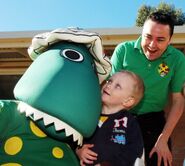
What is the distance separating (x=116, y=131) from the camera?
2176 millimetres

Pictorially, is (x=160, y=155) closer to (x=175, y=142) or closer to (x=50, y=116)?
(x=50, y=116)

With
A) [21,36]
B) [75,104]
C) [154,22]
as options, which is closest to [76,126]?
[75,104]

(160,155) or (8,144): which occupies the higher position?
(8,144)

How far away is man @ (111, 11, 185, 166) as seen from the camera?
293 centimetres

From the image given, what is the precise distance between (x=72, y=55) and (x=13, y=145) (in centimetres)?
49

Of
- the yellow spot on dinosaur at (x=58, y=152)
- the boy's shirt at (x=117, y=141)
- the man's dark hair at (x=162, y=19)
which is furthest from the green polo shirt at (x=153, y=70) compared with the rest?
the yellow spot on dinosaur at (x=58, y=152)

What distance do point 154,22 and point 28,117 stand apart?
4.55 feet

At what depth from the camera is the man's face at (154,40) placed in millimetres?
2910

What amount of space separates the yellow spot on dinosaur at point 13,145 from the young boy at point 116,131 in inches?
13.4

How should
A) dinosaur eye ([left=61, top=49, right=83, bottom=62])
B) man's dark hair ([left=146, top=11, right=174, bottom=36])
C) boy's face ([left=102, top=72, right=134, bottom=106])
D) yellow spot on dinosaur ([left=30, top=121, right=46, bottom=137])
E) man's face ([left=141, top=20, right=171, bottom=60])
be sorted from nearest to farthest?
yellow spot on dinosaur ([left=30, top=121, right=46, bottom=137]) → dinosaur eye ([left=61, top=49, right=83, bottom=62]) → boy's face ([left=102, top=72, right=134, bottom=106]) → man's face ([left=141, top=20, right=171, bottom=60]) → man's dark hair ([left=146, top=11, right=174, bottom=36])

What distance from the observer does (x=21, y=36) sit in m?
4.77

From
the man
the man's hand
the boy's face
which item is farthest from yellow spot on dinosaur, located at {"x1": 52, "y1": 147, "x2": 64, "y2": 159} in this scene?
the man

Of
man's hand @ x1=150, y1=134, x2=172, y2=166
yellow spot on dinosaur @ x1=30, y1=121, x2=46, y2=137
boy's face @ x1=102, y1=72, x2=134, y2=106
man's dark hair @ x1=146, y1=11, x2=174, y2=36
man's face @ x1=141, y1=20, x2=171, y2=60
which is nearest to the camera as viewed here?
yellow spot on dinosaur @ x1=30, y1=121, x2=46, y2=137

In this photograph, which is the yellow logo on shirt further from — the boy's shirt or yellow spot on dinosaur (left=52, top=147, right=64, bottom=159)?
yellow spot on dinosaur (left=52, top=147, right=64, bottom=159)
